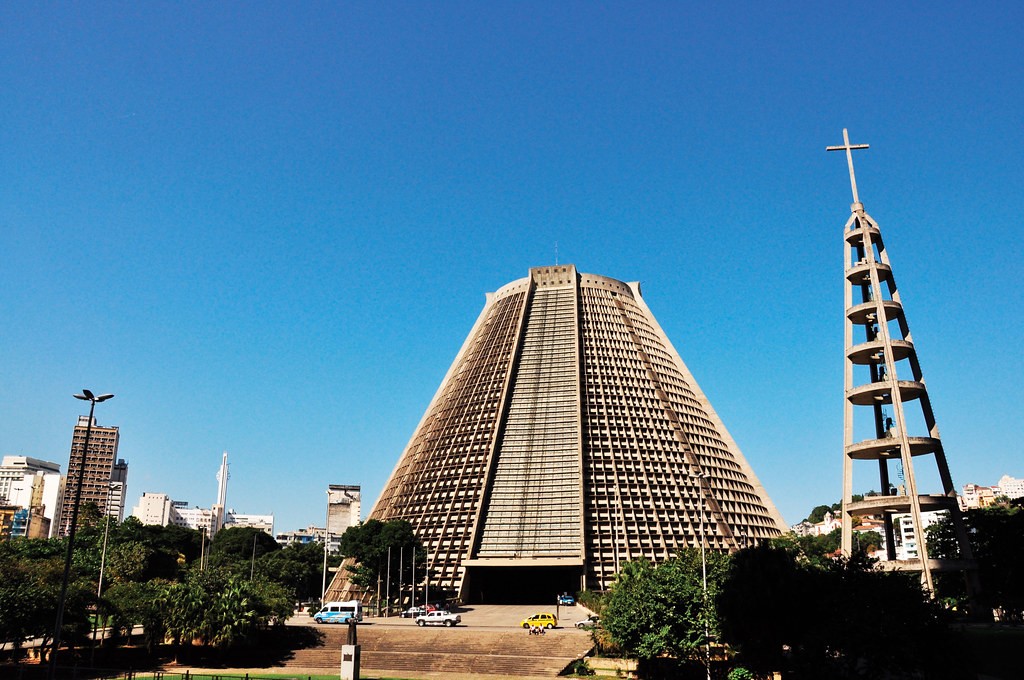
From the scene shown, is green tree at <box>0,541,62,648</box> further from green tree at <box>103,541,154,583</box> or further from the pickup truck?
green tree at <box>103,541,154,583</box>

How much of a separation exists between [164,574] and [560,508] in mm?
Answer: 45399

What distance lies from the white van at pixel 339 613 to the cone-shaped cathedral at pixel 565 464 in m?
12.8

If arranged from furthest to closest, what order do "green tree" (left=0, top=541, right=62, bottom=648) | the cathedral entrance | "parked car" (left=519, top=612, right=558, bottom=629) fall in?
the cathedral entrance → "parked car" (left=519, top=612, right=558, bottom=629) → "green tree" (left=0, top=541, right=62, bottom=648)

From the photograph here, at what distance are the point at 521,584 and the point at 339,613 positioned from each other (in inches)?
928

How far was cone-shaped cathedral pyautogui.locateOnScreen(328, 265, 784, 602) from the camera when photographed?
6481 cm

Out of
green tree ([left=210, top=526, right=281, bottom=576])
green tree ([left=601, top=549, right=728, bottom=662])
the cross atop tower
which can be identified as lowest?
green tree ([left=601, top=549, right=728, bottom=662])

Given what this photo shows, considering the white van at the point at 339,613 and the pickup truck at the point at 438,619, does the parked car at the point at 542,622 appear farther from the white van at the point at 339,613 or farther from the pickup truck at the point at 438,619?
the white van at the point at 339,613

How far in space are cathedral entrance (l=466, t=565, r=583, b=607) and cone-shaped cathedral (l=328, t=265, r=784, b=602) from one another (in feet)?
0.45

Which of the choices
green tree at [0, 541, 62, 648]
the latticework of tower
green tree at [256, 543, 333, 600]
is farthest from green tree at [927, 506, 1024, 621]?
green tree at [256, 543, 333, 600]

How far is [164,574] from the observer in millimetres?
79250

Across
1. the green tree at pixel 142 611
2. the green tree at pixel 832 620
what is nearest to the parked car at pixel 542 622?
the green tree at pixel 832 620

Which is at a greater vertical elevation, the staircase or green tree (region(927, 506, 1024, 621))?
green tree (region(927, 506, 1024, 621))

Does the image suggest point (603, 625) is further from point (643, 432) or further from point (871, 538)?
point (871, 538)

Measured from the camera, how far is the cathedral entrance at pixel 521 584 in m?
67.7
